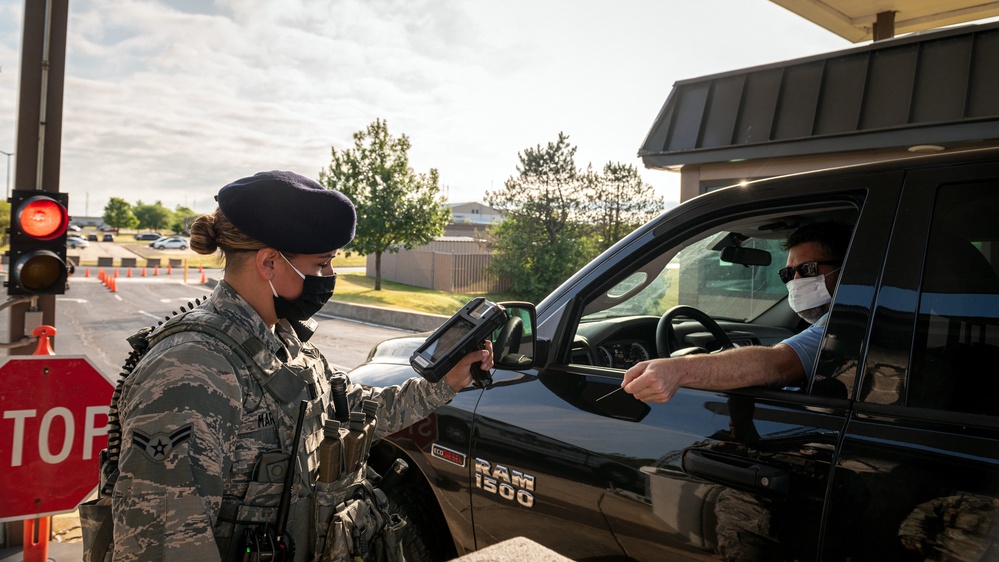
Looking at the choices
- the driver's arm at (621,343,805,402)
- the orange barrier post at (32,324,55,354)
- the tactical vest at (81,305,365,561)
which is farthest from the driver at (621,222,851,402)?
the orange barrier post at (32,324,55,354)

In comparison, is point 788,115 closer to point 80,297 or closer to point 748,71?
point 748,71

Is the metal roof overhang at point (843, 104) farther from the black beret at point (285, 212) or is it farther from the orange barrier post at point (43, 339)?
the orange barrier post at point (43, 339)

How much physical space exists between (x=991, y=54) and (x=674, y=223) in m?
2.65

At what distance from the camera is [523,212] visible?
29.0m

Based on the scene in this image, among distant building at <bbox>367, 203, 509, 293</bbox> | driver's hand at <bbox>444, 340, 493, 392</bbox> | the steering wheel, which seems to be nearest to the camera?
driver's hand at <bbox>444, 340, 493, 392</bbox>

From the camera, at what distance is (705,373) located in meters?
1.86

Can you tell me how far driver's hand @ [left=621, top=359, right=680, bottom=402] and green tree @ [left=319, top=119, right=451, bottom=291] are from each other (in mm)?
26109

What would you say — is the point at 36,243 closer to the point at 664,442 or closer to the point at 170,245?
the point at 664,442

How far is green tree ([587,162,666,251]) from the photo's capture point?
94.6 ft

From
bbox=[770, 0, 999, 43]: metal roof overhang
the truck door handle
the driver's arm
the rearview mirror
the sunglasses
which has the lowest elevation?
the truck door handle

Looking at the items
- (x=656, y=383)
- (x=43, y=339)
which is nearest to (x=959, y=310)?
(x=656, y=383)

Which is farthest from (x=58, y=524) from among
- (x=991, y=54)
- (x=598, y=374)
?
(x=991, y=54)

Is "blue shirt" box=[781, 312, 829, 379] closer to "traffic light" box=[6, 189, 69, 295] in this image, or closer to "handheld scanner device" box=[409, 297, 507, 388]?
"handheld scanner device" box=[409, 297, 507, 388]

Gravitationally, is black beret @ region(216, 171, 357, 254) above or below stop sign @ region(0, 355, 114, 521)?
above
